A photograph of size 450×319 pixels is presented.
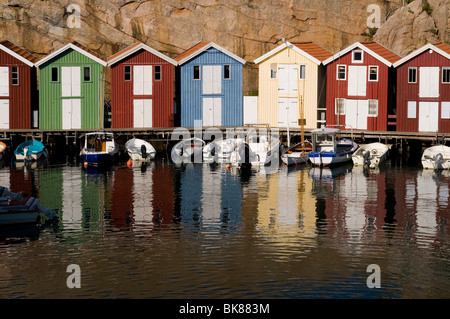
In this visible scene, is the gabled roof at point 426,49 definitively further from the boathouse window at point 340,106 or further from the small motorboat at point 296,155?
the small motorboat at point 296,155

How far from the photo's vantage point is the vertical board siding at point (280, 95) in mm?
73375

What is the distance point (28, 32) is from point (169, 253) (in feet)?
167

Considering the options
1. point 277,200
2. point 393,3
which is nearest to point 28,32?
point 393,3

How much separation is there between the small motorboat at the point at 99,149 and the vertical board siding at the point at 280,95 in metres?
13.6

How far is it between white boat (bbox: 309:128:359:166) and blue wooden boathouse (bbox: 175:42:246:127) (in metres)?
8.72

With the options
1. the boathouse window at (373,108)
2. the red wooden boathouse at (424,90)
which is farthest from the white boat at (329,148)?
the red wooden boathouse at (424,90)

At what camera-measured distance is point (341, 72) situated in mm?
72688

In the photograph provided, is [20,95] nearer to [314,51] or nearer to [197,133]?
[197,133]

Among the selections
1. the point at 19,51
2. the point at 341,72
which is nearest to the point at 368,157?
the point at 341,72

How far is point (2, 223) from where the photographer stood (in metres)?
42.6

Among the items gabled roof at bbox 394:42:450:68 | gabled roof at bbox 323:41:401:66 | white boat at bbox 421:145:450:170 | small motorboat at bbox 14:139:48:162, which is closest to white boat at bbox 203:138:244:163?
gabled roof at bbox 323:41:401:66

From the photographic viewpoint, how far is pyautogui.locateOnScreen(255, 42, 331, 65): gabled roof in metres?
72.9

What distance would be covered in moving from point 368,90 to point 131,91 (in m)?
19.3
